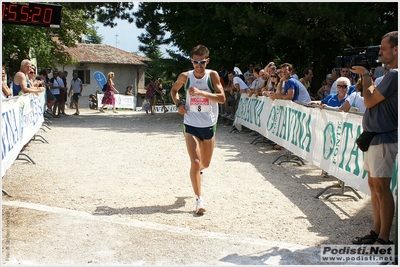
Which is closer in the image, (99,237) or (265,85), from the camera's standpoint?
(99,237)

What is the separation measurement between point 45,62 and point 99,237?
1181 inches

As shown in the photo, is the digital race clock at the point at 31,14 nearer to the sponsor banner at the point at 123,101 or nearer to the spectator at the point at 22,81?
the spectator at the point at 22,81

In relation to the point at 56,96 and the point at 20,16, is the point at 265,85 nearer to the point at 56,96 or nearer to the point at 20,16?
the point at 20,16

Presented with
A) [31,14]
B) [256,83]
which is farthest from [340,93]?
[256,83]

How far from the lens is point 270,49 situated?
2328 centimetres

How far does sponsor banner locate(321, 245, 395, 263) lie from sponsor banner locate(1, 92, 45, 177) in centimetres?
432

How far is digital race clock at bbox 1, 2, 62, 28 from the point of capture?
403 inches

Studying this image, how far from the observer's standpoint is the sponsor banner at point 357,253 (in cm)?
518

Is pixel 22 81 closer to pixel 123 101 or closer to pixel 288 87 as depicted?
pixel 288 87

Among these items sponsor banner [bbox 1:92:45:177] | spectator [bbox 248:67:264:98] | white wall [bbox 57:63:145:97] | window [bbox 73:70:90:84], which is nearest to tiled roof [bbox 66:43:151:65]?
white wall [bbox 57:63:145:97]

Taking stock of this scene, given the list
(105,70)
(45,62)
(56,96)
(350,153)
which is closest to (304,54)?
(56,96)

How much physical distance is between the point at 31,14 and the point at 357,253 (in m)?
7.72

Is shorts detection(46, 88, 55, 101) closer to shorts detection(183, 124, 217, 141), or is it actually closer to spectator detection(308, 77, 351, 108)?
spectator detection(308, 77, 351, 108)

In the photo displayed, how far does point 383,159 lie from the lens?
537cm
